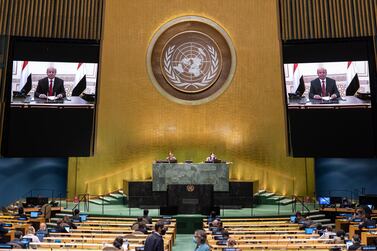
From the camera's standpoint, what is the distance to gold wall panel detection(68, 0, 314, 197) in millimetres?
17734

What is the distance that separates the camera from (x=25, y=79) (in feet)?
51.6

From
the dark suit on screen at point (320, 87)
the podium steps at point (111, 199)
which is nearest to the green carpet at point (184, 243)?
the podium steps at point (111, 199)

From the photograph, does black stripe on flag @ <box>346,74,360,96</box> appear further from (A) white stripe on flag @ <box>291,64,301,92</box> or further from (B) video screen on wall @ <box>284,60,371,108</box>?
(A) white stripe on flag @ <box>291,64,301,92</box>

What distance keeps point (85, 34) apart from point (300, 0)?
8.30 m

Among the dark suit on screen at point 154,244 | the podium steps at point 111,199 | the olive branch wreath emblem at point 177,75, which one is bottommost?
the dark suit on screen at point 154,244

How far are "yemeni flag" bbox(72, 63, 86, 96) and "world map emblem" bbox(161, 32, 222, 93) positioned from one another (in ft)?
12.3

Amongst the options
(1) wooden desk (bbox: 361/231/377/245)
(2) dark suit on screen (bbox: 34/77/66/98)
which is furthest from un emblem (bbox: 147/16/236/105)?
(1) wooden desk (bbox: 361/231/377/245)

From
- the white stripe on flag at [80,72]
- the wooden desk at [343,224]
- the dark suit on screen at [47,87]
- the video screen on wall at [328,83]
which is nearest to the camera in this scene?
the wooden desk at [343,224]

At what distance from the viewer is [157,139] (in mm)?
18078

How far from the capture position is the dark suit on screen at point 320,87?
15.8 meters

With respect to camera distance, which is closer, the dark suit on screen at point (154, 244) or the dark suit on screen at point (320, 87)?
the dark suit on screen at point (154, 244)

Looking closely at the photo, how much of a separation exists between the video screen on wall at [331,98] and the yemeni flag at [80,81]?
7.52 metres

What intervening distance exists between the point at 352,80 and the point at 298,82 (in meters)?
1.93

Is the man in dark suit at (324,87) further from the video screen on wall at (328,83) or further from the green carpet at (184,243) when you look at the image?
the green carpet at (184,243)
